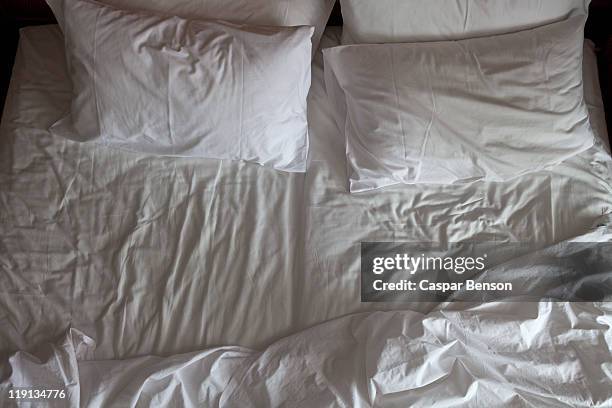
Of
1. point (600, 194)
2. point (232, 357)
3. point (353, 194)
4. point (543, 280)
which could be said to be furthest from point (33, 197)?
point (600, 194)

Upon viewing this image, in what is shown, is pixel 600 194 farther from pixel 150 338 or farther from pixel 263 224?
pixel 150 338

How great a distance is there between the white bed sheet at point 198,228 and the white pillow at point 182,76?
105 mm

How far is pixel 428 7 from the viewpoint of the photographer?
1.28 meters

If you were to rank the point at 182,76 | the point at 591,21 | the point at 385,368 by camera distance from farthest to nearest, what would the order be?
the point at 591,21, the point at 182,76, the point at 385,368

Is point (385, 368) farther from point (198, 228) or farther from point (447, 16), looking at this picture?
point (447, 16)

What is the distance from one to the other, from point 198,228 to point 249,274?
157 millimetres

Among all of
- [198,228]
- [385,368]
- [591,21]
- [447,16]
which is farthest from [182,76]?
[591,21]

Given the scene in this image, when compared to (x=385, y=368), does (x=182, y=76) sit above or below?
above

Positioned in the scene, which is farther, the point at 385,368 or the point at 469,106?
the point at 469,106

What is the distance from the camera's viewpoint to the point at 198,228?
4.16ft

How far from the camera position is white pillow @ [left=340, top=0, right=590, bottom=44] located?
1.27 m

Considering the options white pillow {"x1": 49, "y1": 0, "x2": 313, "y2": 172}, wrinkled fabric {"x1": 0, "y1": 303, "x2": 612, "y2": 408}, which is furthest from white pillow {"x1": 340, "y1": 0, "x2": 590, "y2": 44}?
wrinkled fabric {"x1": 0, "y1": 303, "x2": 612, "y2": 408}

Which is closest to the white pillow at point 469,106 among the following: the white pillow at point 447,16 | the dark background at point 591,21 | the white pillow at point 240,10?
the white pillow at point 447,16

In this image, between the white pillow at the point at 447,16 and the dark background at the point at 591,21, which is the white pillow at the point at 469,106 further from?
the dark background at the point at 591,21
